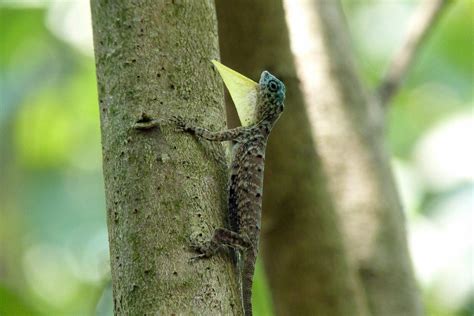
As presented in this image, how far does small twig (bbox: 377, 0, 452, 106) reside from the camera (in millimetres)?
6441

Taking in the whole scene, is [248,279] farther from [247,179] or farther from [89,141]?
[89,141]

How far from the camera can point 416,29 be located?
6.73 metres

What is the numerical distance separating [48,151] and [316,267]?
8.58 metres

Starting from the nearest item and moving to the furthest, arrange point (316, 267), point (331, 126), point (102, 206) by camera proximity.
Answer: point (316, 267)
point (331, 126)
point (102, 206)

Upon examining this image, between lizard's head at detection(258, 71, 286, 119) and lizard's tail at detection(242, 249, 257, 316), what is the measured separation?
100 cm

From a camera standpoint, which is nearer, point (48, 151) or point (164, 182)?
point (164, 182)

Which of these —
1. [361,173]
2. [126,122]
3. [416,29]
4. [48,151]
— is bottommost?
[126,122]

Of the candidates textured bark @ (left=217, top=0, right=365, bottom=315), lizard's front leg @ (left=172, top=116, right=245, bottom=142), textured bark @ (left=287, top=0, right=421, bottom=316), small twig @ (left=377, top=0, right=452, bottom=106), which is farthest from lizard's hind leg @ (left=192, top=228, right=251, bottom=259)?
small twig @ (left=377, top=0, right=452, bottom=106)

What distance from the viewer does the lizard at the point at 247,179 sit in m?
3.09

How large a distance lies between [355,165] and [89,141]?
8732 mm

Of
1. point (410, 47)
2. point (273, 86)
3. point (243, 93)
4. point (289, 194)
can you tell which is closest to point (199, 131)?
point (243, 93)

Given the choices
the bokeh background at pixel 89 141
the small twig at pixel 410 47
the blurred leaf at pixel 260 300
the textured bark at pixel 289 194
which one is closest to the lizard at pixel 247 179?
the textured bark at pixel 289 194

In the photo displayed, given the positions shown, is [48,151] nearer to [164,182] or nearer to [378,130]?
[378,130]

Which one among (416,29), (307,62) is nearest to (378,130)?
(307,62)
